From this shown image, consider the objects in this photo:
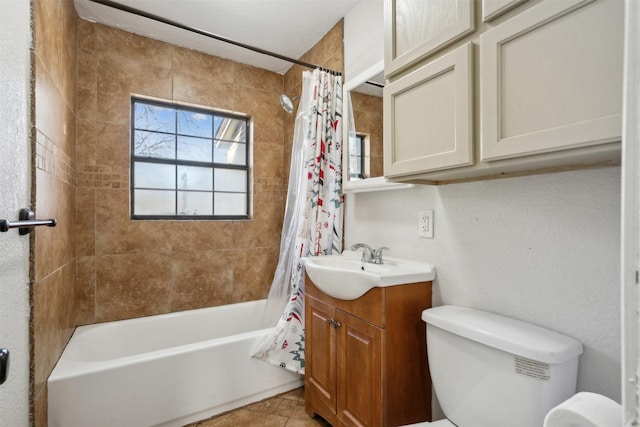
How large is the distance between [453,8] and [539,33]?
1.06 ft

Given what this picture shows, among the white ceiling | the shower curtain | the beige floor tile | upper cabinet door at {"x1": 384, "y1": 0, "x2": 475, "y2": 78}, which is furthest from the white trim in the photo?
the white ceiling

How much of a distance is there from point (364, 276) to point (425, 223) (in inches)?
17.9

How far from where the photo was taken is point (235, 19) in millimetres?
2158

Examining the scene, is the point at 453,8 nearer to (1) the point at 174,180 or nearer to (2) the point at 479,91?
(2) the point at 479,91

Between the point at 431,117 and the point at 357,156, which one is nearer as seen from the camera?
the point at 431,117

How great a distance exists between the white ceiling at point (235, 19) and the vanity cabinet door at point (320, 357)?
1.93m

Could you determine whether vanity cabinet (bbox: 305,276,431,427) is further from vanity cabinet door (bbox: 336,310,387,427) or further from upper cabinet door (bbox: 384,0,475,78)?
upper cabinet door (bbox: 384,0,475,78)

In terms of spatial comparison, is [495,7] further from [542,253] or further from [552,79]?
[542,253]

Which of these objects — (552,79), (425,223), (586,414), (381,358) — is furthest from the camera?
(425,223)

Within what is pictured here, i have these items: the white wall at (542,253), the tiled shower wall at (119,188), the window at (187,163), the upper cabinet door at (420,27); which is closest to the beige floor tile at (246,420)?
the tiled shower wall at (119,188)

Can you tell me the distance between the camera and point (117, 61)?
2.21m

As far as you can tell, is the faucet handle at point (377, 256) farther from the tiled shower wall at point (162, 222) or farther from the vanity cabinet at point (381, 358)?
the tiled shower wall at point (162, 222)

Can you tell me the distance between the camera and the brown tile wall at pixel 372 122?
68.7 inches

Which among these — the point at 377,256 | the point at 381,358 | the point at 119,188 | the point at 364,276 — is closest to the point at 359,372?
the point at 381,358
